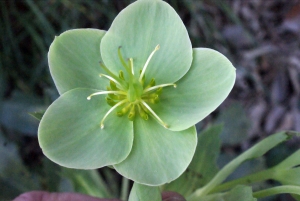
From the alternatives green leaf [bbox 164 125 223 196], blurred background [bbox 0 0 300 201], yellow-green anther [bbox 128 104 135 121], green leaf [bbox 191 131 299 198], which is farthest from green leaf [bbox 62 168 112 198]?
yellow-green anther [bbox 128 104 135 121]

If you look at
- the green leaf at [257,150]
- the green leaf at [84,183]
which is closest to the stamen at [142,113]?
the green leaf at [257,150]

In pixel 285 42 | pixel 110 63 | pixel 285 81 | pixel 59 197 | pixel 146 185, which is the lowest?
pixel 285 81

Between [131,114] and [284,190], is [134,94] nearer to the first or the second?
[131,114]

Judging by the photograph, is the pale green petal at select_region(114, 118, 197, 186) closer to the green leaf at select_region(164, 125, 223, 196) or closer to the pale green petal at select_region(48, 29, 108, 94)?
the pale green petal at select_region(48, 29, 108, 94)

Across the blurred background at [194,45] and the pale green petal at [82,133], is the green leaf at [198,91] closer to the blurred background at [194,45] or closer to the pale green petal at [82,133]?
the pale green petal at [82,133]

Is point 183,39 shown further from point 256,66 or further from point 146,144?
point 256,66

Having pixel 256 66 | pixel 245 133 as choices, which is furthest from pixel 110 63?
pixel 256 66

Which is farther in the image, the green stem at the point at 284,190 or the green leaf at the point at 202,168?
the green leaf at the point at 202,168
